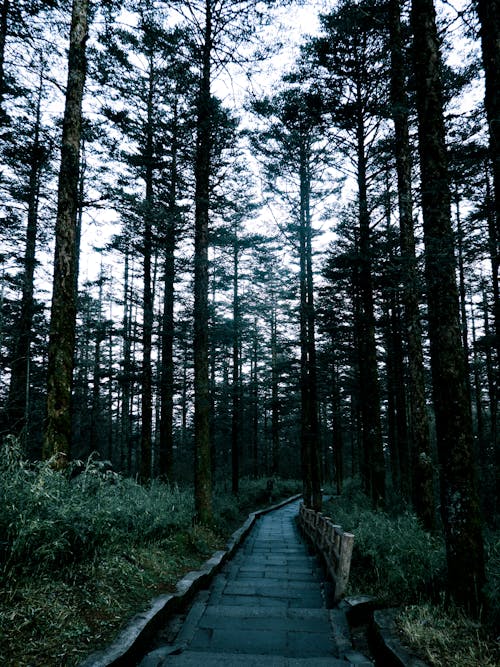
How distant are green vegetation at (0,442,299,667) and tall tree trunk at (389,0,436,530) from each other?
5229 millimetres

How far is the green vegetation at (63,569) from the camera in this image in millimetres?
3061

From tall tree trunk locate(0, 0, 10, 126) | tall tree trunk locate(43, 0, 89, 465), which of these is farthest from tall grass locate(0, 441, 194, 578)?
tall tree trunk locate(0, 0, 10, 126)

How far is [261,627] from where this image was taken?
414 cm

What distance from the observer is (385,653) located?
345cm

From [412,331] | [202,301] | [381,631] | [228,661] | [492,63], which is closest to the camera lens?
[228,661]

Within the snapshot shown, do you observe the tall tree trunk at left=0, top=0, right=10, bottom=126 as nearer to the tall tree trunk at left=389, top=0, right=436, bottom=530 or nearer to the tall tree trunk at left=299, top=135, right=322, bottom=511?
the tall tree trunk at left=389, top=0, right=436, bottom=530

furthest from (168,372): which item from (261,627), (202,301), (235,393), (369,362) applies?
(261,627)

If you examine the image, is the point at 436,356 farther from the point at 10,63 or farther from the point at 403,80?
the point at 10,63

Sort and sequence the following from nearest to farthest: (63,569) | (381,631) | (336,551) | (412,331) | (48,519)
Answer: (381,631), (48,519), (63,569), (336,551), (412,331)

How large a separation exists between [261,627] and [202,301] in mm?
7484

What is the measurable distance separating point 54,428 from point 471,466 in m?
6.13

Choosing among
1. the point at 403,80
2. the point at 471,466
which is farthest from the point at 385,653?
the point at 403,80

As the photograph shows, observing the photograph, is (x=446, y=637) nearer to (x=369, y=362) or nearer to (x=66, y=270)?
(x=66, y=270)

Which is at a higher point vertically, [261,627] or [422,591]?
[422,591]
